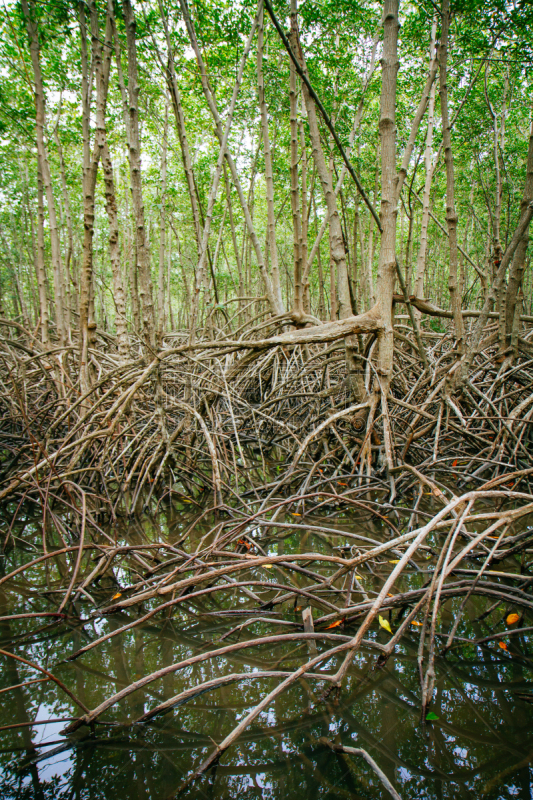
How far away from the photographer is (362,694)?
1.18m

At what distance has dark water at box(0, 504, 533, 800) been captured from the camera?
0.95 m

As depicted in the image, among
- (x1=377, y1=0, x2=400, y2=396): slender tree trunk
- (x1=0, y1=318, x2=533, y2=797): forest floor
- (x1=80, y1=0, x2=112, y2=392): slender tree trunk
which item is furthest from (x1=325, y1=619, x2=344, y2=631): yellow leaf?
(x1=80, y1=0, x2=112, y2=392): slender tree trunk

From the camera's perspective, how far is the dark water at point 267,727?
37.4 inches

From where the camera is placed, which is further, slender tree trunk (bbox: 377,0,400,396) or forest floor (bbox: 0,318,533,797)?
slender tree trunk (bbox: 377,0,400,396)

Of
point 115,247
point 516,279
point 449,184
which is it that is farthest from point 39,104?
point 516,279

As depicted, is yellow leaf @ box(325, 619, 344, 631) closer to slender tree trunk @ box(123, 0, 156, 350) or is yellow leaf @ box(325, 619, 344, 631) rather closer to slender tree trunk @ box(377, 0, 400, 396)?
slender tree trunk @ box(377, 0, 400, 396)

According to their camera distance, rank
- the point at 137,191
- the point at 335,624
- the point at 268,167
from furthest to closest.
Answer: the point at 268,167 < the point at 137,191 < the point at 335,624

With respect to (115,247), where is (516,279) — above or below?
below

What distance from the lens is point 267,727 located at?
3.63 ft

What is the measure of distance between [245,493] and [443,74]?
2.95 m

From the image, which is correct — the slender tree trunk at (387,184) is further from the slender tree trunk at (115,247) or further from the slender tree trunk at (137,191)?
the slender tree trunk at (115,247)

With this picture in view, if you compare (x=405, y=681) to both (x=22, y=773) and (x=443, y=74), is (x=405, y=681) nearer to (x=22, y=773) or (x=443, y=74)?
(x=22, y=773)

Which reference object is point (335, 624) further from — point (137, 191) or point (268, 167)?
point (268, 167)

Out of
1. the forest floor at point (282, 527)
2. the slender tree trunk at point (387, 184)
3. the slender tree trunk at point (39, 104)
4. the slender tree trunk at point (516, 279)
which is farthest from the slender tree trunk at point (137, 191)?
the slender tree trunk at point (516, 279)
